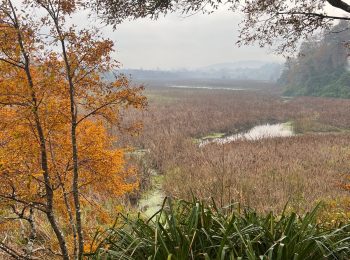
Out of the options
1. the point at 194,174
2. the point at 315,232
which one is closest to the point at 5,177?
the point at 315,232

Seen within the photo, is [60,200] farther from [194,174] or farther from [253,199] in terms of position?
[194,174]

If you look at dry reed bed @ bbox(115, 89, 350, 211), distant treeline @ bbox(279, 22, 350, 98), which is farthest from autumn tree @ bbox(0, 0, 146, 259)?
distant treeline @ bbox(279, 22, 350, 98)

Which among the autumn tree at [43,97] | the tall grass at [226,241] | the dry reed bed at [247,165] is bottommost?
the dry reed bed at [247,165]

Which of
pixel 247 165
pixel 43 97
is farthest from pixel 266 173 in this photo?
pixel 43 97

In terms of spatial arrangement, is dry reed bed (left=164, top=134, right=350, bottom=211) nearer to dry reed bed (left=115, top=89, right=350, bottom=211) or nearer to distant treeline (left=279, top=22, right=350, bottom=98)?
dry reed bed (left=115, top=89, right=350, bottom=211)

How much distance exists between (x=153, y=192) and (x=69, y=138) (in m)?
7.19

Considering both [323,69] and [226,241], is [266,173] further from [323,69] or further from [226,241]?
[323,69]

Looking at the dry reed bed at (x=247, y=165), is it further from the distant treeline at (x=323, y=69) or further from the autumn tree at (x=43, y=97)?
the distant treeline at (x=323, y=69)

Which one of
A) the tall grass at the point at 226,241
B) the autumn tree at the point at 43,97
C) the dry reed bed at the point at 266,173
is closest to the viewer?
the tall grass at the point at 226,241

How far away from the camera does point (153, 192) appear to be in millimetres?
13625

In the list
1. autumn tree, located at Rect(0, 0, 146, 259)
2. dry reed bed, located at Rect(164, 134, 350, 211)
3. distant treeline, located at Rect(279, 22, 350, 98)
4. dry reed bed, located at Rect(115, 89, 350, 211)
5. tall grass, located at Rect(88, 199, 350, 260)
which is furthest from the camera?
distant treeline, located at Rect(279, 22, 350, 98)

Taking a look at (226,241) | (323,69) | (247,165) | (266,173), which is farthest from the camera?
(323,69)

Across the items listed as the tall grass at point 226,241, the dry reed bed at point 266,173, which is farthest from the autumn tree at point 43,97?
the dry reed bed at point 266,173

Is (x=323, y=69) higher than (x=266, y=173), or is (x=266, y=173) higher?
(x=323, y=69)
